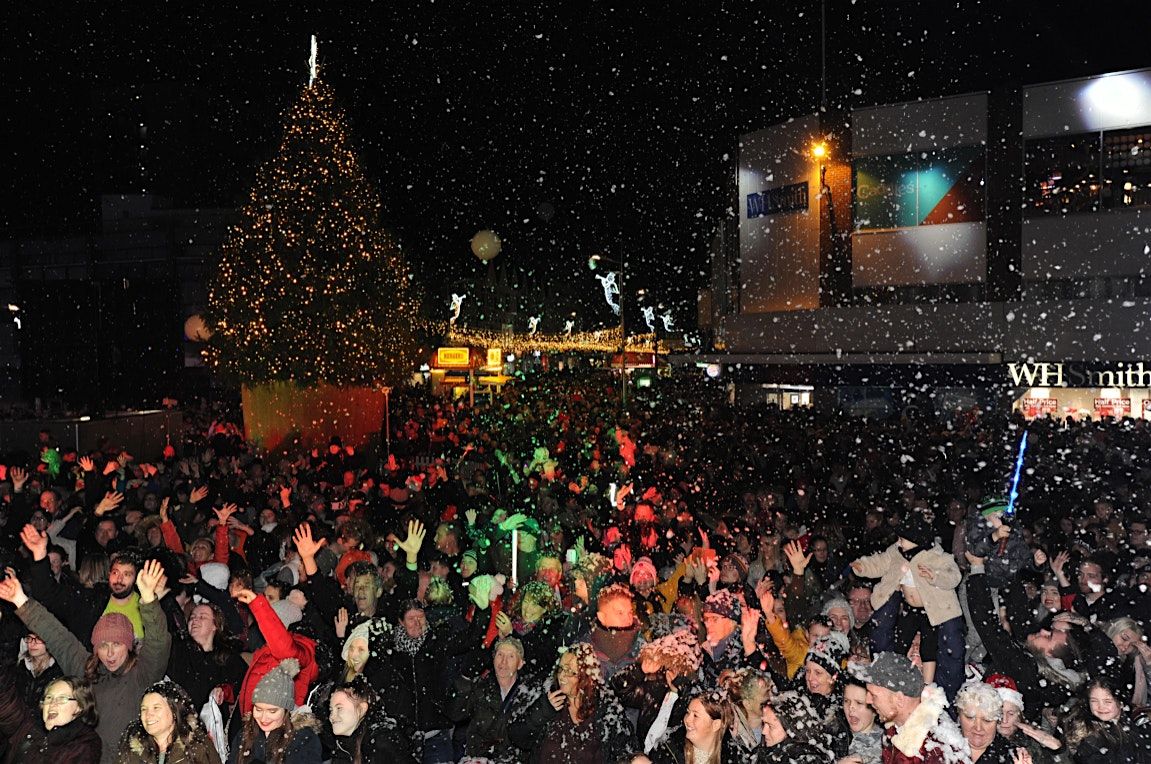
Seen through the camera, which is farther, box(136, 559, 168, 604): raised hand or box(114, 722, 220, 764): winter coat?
box(136, 559, 168, 604): raised hand

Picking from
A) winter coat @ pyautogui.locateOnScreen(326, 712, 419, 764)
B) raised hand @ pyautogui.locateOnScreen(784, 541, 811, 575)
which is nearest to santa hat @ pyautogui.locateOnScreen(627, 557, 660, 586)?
raised hand @ pyautogui.locateOnScreen(784, 541, 811, 575)

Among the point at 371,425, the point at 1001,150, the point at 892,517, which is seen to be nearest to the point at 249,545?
the point at 892,517

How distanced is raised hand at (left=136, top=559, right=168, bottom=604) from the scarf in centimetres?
127

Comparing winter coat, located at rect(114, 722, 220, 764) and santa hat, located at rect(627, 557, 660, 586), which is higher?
winter coat, located at rect(114, 722, 220, 764)

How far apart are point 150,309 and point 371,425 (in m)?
14.5

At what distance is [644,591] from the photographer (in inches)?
297

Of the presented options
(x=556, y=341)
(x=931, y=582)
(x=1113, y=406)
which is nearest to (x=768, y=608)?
(x=931, y=582)

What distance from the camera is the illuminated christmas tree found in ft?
77.3

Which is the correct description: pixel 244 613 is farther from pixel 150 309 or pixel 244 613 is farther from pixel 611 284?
pixel 611 284

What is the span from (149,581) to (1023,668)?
4.52m

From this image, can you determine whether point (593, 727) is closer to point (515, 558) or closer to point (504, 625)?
point (504, 625)

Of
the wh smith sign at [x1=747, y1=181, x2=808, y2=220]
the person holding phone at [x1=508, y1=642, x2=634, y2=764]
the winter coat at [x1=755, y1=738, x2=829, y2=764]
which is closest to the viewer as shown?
the winter coat at [x1=755, y1=738, x2=829, y2=764]

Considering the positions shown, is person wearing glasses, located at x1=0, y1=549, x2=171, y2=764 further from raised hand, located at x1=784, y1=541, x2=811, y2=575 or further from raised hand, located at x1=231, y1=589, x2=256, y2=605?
raised hand, located at x1=784, y1=541, x2=811, y2=575

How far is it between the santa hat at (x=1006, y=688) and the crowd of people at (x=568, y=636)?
4 centimetres
